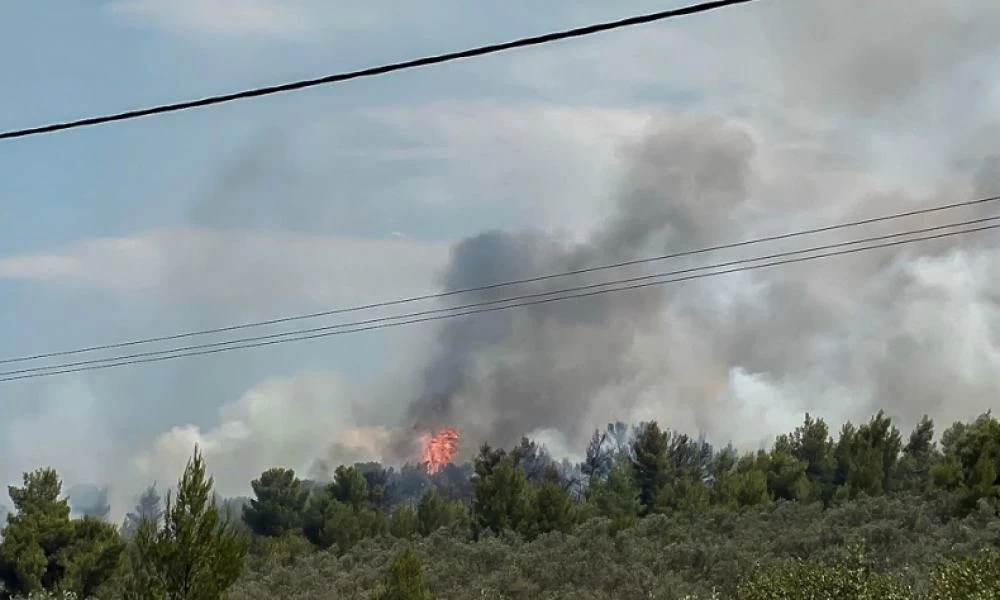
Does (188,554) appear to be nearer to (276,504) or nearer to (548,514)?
(548,514)

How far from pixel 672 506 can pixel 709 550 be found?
2583 cm

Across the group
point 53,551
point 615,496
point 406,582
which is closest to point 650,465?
point 615,496

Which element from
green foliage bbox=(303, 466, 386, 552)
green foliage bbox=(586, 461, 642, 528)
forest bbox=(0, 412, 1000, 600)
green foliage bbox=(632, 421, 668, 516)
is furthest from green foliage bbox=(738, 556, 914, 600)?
green foliage bbox=(632, 421, 668, 516)

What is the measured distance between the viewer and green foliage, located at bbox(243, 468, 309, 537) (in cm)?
8262

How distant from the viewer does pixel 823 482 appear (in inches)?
3376

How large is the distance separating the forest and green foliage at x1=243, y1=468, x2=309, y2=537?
0.44 feet

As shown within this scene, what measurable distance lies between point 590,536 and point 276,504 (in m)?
30.6

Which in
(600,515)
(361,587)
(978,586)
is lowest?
(978,586)

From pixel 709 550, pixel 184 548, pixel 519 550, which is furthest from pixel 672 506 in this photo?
pixel 184 548

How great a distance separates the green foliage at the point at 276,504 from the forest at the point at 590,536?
135mm

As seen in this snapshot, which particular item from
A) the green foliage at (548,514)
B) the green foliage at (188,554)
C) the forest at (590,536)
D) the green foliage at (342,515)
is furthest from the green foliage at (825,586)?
the green foliage at (342,515)

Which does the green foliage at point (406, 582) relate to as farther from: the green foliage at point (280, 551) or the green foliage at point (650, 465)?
the green foliage at point (650, 465)

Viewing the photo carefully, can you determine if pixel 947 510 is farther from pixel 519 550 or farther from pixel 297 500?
pixel 297 500

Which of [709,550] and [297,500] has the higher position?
[297,500]
